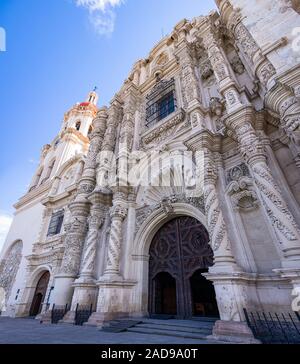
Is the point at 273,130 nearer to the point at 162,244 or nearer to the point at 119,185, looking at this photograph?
the point at 162,244

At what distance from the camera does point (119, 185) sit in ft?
27.1

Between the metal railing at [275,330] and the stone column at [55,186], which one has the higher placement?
the stone column at [55,186]

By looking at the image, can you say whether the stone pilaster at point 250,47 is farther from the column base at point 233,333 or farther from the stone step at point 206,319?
the stone step at point 206,319

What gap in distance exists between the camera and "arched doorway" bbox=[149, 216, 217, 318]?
5.88 m

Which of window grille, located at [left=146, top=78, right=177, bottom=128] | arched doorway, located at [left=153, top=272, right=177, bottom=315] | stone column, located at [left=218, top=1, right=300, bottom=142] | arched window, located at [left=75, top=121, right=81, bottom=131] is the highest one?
arched window, located at [left=75, top=121, right=81, bottom=131]

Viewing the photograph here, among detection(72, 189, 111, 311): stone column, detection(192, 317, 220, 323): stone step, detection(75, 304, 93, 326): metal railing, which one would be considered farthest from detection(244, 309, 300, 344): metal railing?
detection(72, 189, 111, 311): stone column

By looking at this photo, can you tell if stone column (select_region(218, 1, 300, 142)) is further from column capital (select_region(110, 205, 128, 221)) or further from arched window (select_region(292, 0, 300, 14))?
column capital (select_region(110, 205, 128, 221))

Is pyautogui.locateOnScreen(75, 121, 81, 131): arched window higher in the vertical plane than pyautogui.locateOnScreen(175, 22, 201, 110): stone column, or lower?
higher

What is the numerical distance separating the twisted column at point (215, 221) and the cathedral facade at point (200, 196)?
1.2 inches

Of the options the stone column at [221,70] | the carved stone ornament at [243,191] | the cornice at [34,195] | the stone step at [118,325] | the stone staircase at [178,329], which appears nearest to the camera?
the stone staircase at [178,329]

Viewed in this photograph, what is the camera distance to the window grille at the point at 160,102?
33.5ft

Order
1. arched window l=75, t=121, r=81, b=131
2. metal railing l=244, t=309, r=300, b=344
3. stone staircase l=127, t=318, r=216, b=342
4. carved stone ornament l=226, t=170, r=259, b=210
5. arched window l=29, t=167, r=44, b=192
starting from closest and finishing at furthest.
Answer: metal railing l=244, t=309, r=300, b=344 → stone staircase l=127, t=318, r=216, b=342 → carved stone ornament l=226, t=170, r=259, b=210 → arched window l=29, t=167, r=44, b=192 → arched window l=75, t=121, r=81, b=131

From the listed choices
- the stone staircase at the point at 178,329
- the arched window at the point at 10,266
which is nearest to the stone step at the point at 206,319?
the stone staircase at the point at 178,329

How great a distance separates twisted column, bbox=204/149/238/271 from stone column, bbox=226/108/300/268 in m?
0.96
